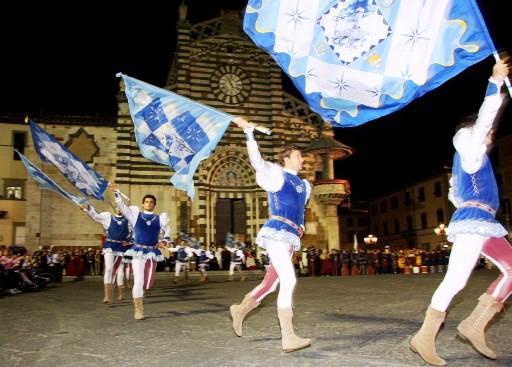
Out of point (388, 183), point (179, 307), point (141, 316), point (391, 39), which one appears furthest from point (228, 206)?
point (388, 183)

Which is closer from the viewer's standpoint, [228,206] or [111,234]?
[111,234]

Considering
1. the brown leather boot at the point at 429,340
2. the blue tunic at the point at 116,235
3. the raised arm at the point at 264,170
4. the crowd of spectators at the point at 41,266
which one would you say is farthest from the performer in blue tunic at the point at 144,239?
the crowd of spectators at the point at 41,266

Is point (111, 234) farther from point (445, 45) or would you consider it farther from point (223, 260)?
point (223, 260)

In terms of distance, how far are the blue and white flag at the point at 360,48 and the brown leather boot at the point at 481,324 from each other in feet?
8.40

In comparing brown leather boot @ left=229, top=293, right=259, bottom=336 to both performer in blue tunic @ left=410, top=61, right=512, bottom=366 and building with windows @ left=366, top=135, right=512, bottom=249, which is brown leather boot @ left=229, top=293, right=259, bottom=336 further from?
building with windows @ left=366, top=135, right=512, bottom=249

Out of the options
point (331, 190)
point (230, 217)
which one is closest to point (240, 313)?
point (331, 190)

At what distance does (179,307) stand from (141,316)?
1.99 metres

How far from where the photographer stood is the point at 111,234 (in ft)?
39.6

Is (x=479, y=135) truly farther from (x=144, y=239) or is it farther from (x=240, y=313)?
(x=144, y=239)

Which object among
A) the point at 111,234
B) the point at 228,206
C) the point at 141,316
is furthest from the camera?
the point at 228,206

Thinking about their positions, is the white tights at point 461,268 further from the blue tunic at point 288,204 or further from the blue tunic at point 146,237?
the blue tunic at point 146,237

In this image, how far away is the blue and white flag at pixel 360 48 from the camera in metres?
5.95

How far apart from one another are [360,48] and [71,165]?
9177mm

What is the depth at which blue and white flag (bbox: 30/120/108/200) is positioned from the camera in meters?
12.6
